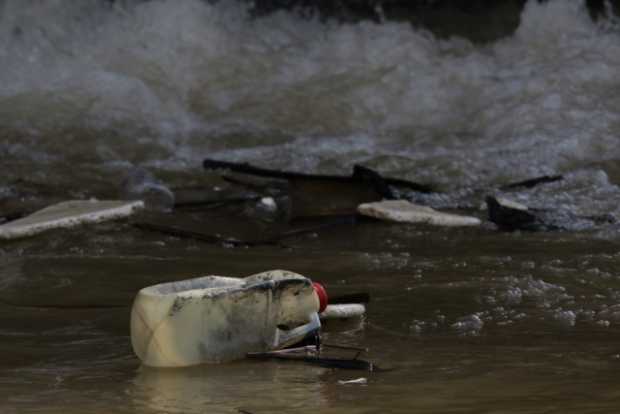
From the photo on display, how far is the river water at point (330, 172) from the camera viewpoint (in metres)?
3.25

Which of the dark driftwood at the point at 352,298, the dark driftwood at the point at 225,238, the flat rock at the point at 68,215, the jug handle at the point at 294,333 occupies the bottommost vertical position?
the jug handle at the point at 294,333

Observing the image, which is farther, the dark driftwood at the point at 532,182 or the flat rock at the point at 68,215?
the dark driftwood at the point at 532,182

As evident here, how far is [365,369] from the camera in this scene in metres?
3.32

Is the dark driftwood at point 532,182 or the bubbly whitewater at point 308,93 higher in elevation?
the bubbly whitewater at point 308,93

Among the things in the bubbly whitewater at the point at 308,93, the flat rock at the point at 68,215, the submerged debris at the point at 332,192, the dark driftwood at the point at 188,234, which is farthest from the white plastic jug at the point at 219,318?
the bubbly whitewater at the point at 308,93

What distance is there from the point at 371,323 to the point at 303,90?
5393 millimetres

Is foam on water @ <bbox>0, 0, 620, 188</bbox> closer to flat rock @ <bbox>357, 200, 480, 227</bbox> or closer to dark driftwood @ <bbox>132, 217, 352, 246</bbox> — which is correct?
flat rock @ <bbox>357, 200, 480, 227</bbox>

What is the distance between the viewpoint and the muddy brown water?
3016mm

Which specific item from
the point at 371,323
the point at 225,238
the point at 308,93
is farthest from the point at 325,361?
the point at 308,93

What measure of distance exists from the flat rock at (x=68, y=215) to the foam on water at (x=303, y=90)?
1.52 m

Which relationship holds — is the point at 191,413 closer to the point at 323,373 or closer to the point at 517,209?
the point at 323,373

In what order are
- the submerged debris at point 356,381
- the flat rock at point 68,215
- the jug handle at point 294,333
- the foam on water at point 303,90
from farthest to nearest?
the foam on water at point 303,90, the flat rock at point 68,215, the jug handle at point 294,333, the submerged debris at point 356,381

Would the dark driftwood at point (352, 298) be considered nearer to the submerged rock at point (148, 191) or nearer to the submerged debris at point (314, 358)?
the submerged debris at point (314, 358)

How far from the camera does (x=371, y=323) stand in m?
3.99
